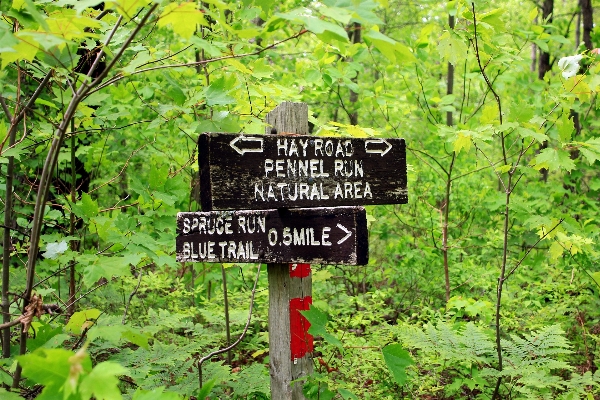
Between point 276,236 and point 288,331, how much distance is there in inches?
20.7

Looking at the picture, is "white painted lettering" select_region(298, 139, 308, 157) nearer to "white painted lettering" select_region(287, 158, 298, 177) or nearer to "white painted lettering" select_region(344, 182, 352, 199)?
"white painted lettering" select_region(287, 158, 298, 177)

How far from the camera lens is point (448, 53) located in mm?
2633

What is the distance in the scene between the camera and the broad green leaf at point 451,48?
103 inches

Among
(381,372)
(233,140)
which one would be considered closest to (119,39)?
(233,140)

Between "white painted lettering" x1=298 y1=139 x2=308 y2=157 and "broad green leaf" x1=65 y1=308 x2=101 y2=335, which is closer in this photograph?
"broad green leaf" x1=65 y1=308 x2=101 y2=335

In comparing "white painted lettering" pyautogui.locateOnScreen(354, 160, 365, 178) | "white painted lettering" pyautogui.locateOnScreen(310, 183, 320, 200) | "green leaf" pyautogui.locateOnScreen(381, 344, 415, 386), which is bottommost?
"green leaf" pyautogui.locateOnScreen(381, 344, 415, 386)

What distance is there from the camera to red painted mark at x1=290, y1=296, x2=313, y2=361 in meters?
2.33

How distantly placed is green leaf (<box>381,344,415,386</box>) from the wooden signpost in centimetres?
43

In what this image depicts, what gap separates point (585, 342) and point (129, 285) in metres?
3.62

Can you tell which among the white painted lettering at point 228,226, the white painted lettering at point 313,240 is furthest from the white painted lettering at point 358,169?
the white painted lettering at point 228,226

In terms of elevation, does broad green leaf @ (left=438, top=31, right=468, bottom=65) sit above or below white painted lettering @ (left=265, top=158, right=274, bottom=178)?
above

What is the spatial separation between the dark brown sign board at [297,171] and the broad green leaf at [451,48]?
0.72m

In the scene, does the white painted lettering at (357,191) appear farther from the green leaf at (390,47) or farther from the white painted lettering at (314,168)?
the green leaf at (390,47)

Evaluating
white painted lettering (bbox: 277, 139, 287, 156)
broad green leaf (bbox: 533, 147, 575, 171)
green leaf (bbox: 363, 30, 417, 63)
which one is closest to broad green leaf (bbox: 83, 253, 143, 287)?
white painted lettering (bbox: 277, 139, 287, 156)
